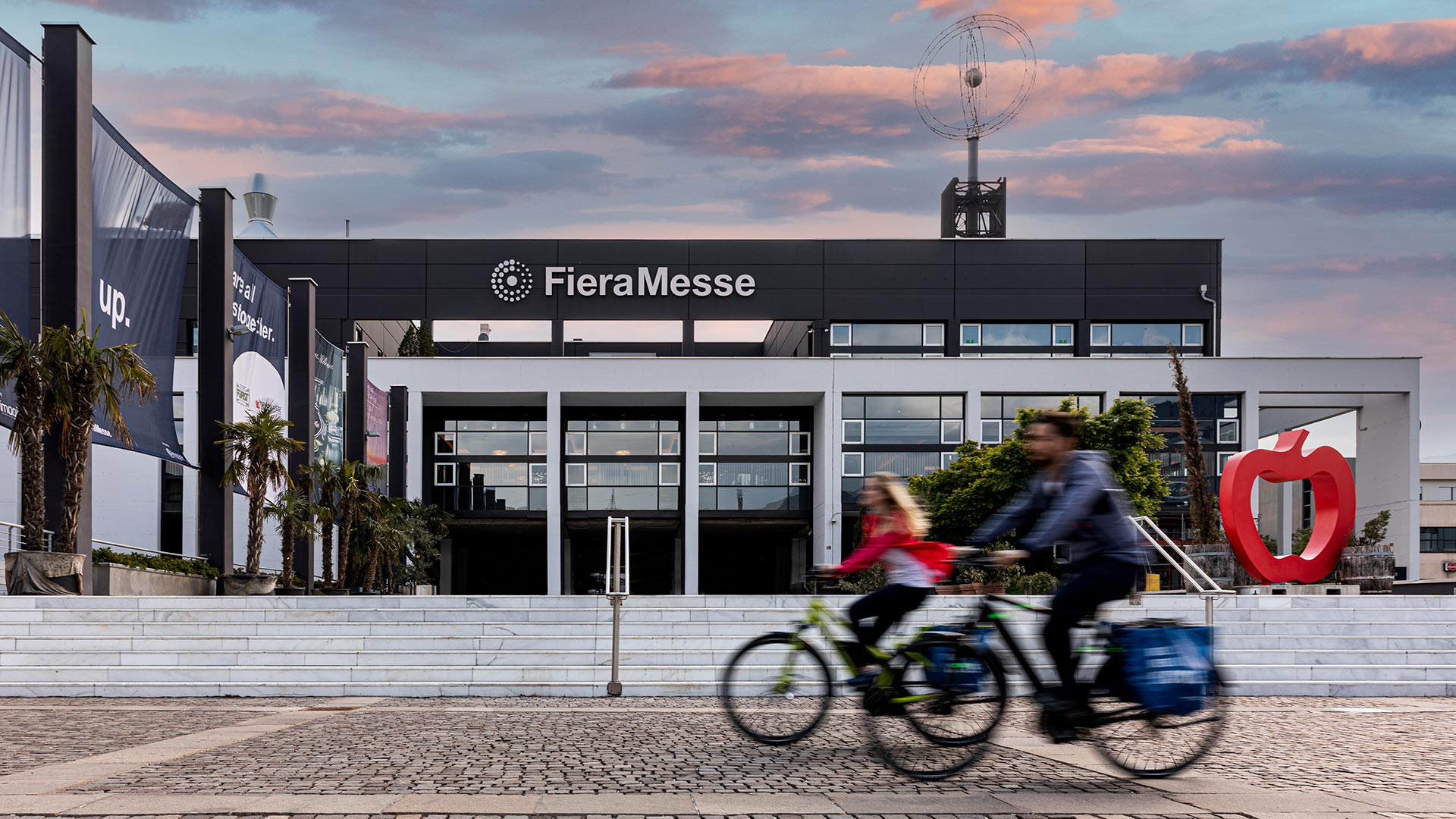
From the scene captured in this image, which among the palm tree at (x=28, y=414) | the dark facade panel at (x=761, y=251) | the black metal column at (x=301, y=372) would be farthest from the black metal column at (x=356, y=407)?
the dark facade panel at (x=761, y=251)

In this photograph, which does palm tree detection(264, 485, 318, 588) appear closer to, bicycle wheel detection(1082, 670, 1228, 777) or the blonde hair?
the blonde hair

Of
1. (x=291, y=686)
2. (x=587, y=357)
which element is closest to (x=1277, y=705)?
(x=291, y=686)

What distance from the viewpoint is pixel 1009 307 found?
47.4 metres

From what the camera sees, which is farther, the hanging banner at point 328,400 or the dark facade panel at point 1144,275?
the dark facade panel at point 1144,275

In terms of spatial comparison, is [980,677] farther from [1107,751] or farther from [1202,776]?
[1202,776]

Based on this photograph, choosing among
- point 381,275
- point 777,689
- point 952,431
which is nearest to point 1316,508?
point 777,689

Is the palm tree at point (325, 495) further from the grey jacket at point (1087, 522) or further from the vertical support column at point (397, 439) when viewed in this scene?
the grey jacket at point (1087, 522)

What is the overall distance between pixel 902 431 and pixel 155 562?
2904cm

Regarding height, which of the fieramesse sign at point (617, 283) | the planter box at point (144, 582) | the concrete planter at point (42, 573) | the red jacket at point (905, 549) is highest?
the fieramesse sign at point (617, 283)

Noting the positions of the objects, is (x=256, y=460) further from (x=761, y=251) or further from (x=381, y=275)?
(x=761, y=251)

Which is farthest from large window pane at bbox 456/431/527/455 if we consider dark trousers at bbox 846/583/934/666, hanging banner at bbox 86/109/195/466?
dark trousers at bbox 846/583/934/666

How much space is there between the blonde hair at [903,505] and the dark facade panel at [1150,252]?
43.0 m

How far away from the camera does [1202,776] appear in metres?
6.15

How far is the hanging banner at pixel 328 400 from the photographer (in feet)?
90.3
